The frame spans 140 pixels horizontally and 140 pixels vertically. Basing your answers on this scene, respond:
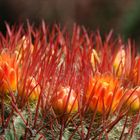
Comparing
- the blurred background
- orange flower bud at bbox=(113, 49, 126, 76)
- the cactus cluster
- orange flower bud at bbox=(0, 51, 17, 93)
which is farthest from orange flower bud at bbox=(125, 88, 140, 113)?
the blurred background

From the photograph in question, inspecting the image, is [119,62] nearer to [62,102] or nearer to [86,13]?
[62,102]

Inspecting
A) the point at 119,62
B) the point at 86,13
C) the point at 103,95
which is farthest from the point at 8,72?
the point at 86,13

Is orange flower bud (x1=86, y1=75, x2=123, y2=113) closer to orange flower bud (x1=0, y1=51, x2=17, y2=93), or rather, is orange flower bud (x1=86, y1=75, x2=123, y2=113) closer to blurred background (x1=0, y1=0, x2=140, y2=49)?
orange flower bud (x1=0, y1=51, x2=17, y2=93)

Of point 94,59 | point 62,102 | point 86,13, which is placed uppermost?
point 86,13

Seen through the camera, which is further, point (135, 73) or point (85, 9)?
point (85, 9)

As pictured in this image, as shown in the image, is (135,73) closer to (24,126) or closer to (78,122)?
(78,122)

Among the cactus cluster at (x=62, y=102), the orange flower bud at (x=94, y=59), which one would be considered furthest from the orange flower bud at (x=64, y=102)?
the orange flower bud at (x=94, y=59)

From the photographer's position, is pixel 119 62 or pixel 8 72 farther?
pixel 119 62

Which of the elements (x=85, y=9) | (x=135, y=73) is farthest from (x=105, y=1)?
(x=135, y=73)
